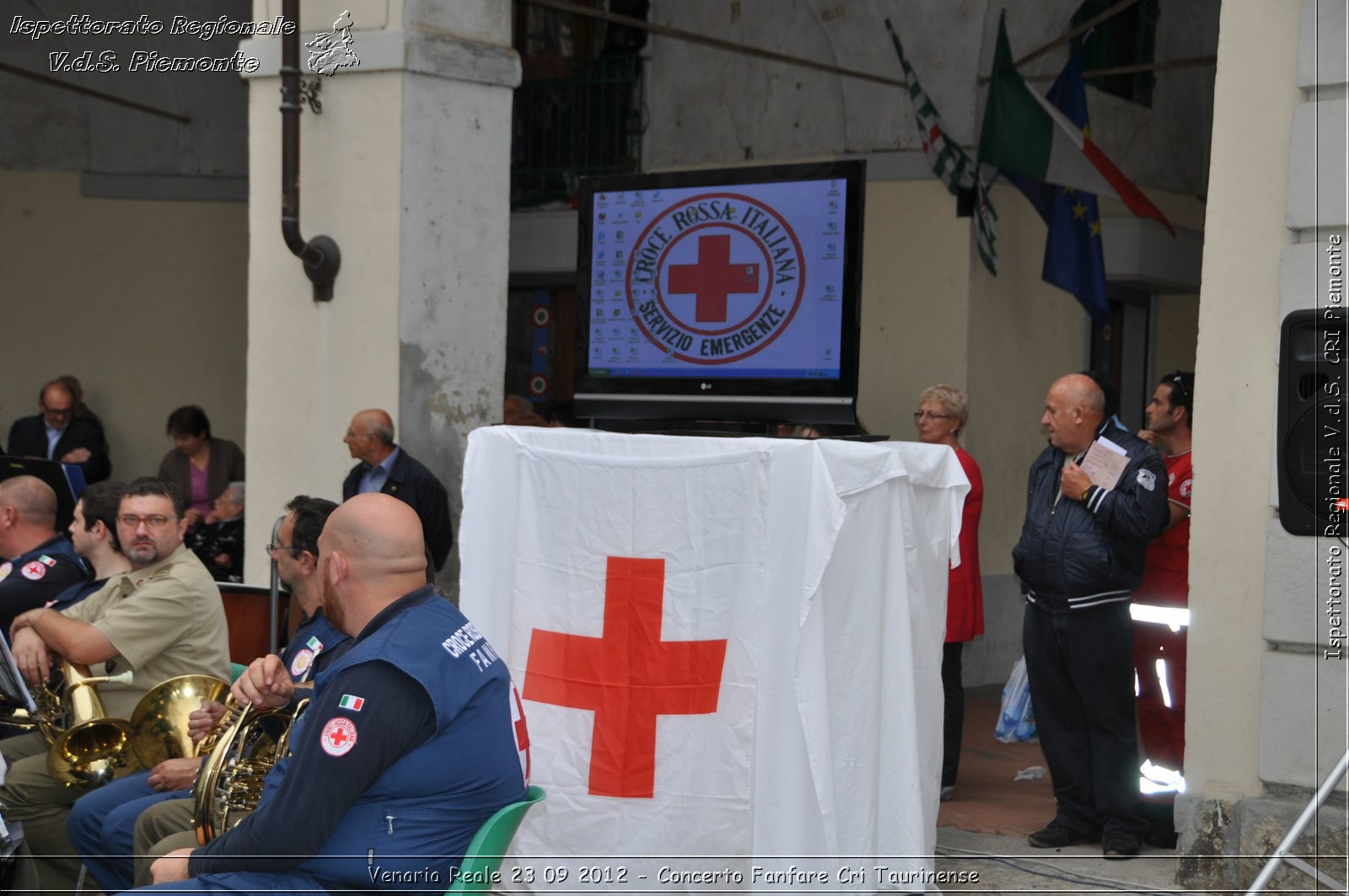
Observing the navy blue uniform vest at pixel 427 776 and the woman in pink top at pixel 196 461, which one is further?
the woman in pink top at pixel 196 461

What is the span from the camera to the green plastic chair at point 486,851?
293 cm

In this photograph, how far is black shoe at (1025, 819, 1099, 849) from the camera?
17.1 feet

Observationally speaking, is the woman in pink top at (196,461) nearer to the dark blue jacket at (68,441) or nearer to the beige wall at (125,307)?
the dark blue jacket at (68,441)

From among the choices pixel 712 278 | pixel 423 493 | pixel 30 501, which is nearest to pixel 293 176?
pixel 423 493

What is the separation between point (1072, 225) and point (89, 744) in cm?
597

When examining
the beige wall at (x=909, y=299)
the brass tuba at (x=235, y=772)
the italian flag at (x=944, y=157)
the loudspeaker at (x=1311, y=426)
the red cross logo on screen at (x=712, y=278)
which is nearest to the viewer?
the loudspeaker at (x=1311, y=426)

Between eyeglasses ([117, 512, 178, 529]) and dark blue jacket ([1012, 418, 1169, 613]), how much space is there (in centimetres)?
305

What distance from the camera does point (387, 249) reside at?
6.57m

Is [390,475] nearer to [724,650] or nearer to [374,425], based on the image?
[374,425]

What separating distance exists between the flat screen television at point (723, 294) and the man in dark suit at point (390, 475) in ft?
5.44

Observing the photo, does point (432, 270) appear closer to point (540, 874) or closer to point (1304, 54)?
point (540, 874)

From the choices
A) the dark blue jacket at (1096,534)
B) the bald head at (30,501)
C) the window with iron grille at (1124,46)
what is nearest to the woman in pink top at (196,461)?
the bald head at (30,501)

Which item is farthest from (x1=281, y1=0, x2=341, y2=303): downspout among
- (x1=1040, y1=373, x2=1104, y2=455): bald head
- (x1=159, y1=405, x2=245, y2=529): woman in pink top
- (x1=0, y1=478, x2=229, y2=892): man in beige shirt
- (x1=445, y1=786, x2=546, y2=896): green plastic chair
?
(x1=445, y1=786, x2=546, y2=896): green plastic chair

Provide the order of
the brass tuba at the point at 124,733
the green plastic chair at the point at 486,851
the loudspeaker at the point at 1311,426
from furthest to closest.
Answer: the brass tuba at the point at 124,733
the loudspeaker at the point at 1311,426
the green plastic chair at the point at 486,851
